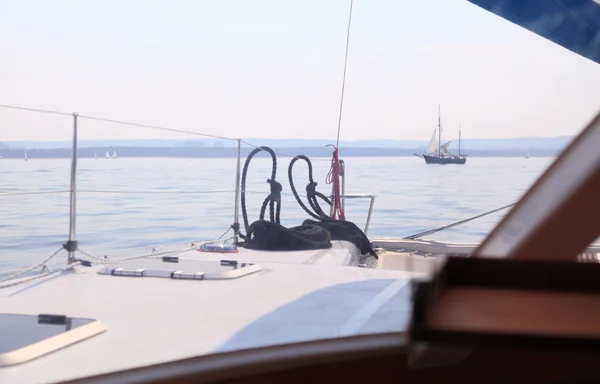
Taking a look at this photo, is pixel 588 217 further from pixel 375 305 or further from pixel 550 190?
pixel 375 305

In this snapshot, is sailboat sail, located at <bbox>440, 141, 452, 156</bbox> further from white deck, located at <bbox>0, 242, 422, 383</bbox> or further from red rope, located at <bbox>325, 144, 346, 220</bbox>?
red rope, located at <bbox>325, 144, 346, 220</bbox>

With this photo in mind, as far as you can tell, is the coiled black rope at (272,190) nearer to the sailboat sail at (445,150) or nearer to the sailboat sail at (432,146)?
the sailboat sail at (432,146)

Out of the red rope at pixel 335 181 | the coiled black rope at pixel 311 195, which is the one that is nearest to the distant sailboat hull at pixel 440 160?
the red rope at pixel 335 181

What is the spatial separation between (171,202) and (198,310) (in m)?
4.46

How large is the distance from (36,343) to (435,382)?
0.89m

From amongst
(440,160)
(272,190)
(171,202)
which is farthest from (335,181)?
(171,202)

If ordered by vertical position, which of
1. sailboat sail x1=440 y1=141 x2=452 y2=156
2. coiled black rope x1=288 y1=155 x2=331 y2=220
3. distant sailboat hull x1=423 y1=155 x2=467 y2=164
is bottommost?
coiled black rope x1=288 y1=155 x2=331 y2=220

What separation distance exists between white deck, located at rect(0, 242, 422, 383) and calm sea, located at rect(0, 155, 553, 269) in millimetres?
755

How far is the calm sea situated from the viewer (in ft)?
11.9

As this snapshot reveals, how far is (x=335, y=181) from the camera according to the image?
3.89m

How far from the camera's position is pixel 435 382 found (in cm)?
100

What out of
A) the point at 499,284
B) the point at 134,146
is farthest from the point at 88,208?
the point at 499,284

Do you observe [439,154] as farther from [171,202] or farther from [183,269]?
[171,202]

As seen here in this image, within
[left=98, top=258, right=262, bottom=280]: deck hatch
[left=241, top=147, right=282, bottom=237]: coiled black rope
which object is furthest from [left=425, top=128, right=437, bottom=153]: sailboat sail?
[left=241, top=147, right=282, bottom=237]: coiled black rope
